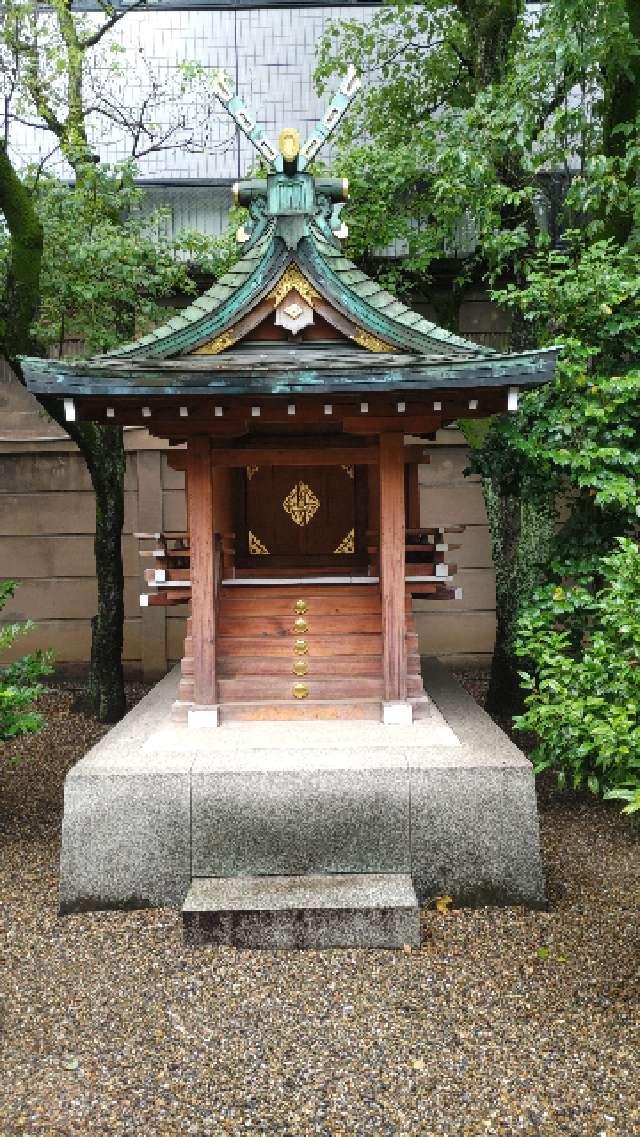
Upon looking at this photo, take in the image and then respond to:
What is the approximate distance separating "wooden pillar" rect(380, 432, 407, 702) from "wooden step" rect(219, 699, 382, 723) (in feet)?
0.78

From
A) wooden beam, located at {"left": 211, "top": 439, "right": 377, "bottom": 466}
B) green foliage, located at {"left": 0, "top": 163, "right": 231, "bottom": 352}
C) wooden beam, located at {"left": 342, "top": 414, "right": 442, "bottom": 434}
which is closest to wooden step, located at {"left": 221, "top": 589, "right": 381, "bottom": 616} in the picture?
wooden beam, located at {"left": 211, "top": 439, "right": 377, "bottom": 466}

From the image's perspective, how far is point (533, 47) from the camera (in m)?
7.51

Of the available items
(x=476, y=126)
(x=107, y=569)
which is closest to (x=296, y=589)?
(x=107, y=569)

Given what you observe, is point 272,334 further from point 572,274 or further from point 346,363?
point 572,274

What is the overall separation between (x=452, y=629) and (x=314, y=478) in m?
5.50

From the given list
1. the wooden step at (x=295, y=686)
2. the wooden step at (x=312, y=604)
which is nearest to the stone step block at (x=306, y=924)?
the wooden step at (x=295, y=686)

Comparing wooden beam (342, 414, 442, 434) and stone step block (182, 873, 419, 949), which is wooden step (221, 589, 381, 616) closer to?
wooden beam (342, 414, 442, 434)

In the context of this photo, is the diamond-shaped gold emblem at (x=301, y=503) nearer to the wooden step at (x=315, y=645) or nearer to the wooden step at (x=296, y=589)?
the wooden step at (x=296, y=589)

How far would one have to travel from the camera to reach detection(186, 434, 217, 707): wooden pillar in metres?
6.97

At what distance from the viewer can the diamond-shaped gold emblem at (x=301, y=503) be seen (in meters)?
8.02

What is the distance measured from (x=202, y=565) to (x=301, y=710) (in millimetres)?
1478

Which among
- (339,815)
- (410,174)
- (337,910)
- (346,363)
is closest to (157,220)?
(410,174)

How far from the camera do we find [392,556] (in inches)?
277

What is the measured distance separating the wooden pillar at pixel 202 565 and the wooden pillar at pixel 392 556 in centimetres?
139
